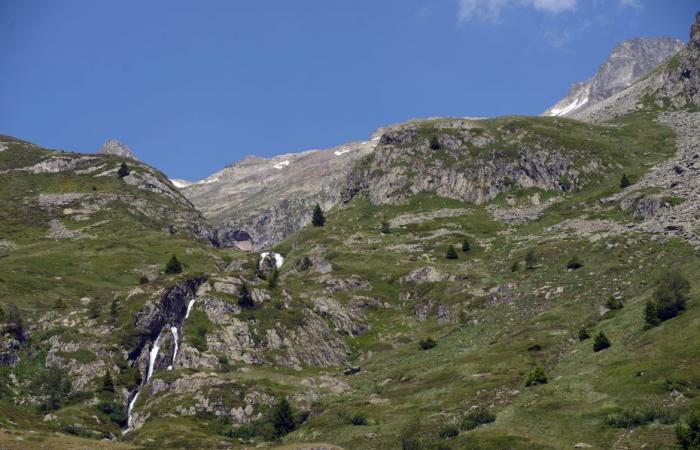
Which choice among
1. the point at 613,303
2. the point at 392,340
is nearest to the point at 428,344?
the point at 392,340

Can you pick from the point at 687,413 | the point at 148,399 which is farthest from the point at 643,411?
the point at 148,399

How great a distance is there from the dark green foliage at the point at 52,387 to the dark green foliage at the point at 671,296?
87.8 metres

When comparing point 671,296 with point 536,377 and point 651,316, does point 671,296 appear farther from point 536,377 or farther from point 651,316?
point 536,377

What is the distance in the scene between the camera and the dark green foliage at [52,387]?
106000 millimetres

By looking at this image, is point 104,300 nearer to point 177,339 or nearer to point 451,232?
point 177,339

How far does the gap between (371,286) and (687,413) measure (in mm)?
95861

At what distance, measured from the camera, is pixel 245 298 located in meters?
139

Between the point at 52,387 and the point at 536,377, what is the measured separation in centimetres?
7418

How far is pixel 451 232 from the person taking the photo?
188 meters

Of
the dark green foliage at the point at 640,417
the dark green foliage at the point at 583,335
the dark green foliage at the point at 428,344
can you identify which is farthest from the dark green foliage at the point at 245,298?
the dark green foliage at the point at 640,417

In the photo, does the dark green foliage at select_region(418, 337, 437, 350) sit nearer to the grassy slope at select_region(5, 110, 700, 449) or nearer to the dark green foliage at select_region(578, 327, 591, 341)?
the grassy slope at select_region(5, 110, 700, 449)

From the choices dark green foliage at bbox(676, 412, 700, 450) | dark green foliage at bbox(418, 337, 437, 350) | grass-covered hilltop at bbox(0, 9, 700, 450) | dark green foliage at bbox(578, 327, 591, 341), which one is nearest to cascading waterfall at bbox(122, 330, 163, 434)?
grass-covered hilltop at bbox(0, 9, 700, 450)

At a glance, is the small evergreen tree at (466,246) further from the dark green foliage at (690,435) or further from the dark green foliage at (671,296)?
the dark green foliage at (690,435)

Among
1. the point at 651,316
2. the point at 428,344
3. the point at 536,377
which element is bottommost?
the point at 536,377
